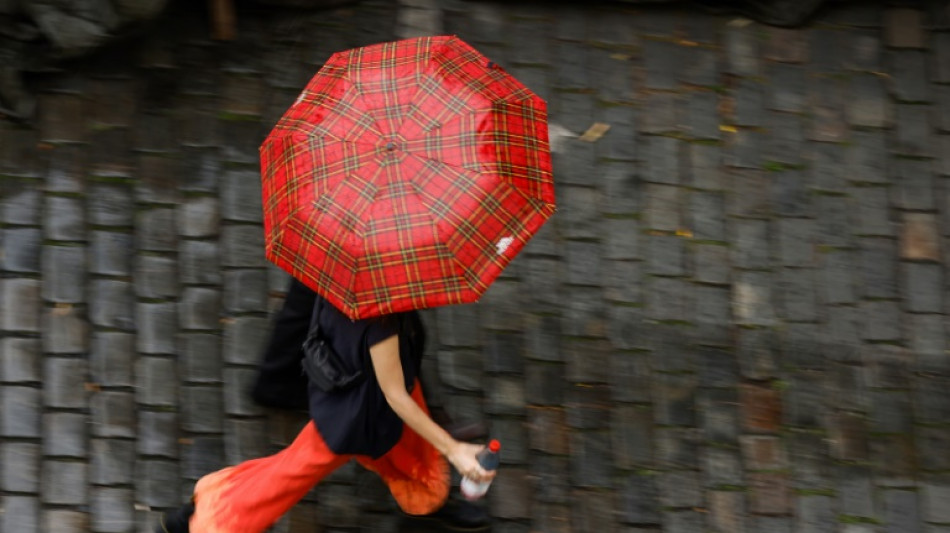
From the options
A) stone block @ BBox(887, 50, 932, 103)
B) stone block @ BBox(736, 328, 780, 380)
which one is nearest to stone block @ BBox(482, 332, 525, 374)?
stone block @ BBox(736, 328, 780, 380)

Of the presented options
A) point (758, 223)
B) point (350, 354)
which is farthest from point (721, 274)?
point (350, 354)

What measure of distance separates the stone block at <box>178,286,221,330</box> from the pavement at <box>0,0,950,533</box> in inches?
0.4

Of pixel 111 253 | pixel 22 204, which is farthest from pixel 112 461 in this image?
pixel 22 204

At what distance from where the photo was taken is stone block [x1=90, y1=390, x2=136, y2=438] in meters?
4.99

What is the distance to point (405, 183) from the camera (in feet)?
12.0

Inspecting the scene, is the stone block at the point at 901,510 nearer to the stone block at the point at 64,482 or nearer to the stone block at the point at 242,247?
the stone block at the point at 242,247

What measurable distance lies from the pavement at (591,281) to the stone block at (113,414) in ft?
0.06

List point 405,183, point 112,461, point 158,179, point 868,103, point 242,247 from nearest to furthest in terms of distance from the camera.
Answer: point 405,183, point 112,461, point 242,247, point 158,179, point 868,103

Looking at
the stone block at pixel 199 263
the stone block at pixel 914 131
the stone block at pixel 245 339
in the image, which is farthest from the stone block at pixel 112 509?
the stone block at pixel 914 131

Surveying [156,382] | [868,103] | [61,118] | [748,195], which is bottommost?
[156,382]

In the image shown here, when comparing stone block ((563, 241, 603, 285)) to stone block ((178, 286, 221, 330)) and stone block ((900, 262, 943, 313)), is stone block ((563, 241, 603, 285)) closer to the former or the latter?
stone block ((900, 262, 943, 313))

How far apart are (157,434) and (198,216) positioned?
1.04 m

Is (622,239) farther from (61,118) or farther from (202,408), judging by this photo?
(61,118)

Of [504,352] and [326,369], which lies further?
[504,352]
